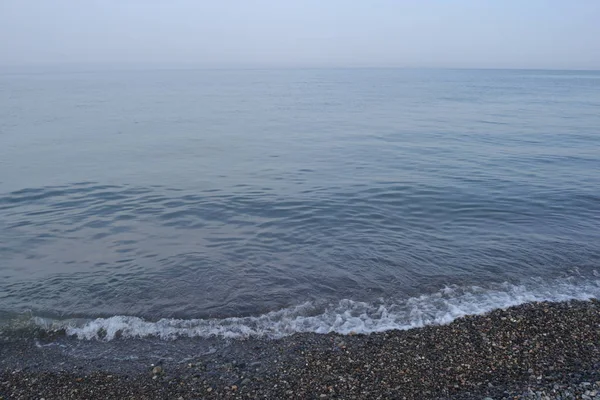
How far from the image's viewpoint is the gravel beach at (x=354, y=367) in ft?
26.1

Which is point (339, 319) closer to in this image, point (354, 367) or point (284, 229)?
point (354, 367)

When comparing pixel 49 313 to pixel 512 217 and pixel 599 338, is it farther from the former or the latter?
pixel 512 217

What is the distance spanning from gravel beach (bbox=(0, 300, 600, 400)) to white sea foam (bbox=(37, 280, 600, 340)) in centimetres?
38

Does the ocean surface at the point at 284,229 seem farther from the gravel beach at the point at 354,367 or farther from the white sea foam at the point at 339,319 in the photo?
the gravel beach at the point at 354,367

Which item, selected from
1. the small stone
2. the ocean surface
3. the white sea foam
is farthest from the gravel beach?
the ocean surface

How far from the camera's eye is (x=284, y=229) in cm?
1666

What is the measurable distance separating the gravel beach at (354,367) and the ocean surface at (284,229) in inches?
32.0

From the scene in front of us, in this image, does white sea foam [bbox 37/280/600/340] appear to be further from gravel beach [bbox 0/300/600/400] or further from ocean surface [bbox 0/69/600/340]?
gravel beach [bbox 0/300/600/400]

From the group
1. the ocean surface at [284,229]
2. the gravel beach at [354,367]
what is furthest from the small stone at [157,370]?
the ocean surface at [284,229]

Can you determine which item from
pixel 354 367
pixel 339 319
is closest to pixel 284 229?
pixel 339 319

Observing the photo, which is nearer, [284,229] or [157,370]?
[157,370]

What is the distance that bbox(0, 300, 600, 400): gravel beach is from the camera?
7.95 m

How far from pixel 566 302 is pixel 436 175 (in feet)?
44.7

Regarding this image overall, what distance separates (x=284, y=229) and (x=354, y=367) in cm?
847
